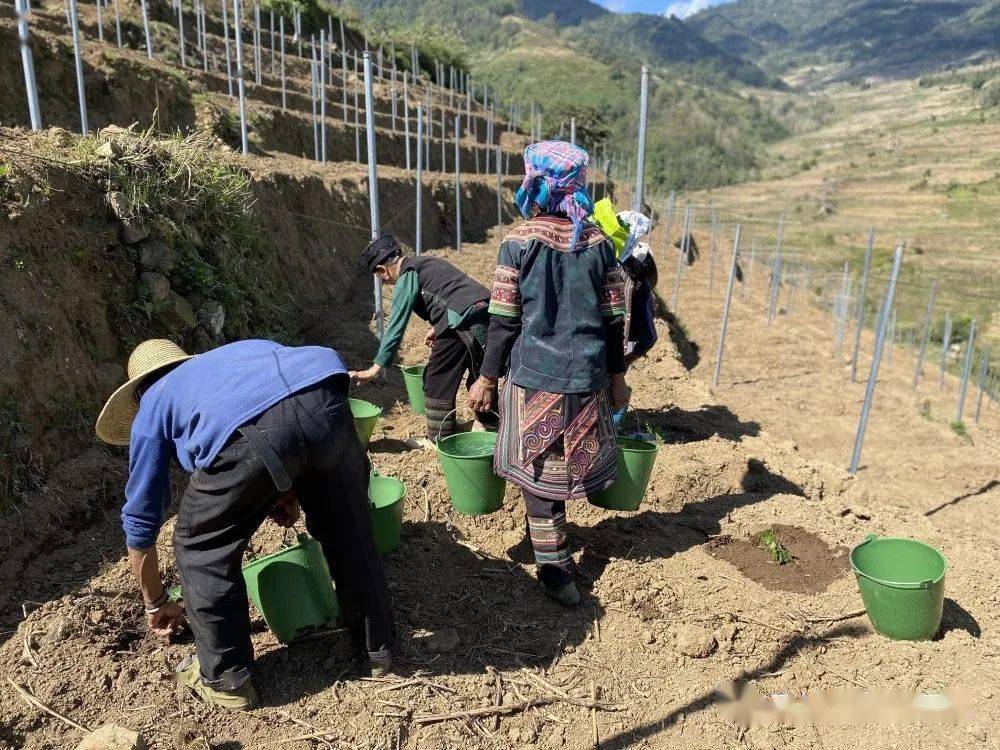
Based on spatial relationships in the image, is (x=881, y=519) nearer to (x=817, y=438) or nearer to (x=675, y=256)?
(x=817, y=438)

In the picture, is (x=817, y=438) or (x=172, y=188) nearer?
(x=172, y=188)

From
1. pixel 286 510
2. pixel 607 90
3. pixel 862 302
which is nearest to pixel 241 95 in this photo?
pixel 286 510

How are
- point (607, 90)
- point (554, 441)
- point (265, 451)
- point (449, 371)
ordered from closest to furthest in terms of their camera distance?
point (265, 451) → point (554, 441) → point (449, 371) → point (607, 90)

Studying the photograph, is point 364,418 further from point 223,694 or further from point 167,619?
point 223,694

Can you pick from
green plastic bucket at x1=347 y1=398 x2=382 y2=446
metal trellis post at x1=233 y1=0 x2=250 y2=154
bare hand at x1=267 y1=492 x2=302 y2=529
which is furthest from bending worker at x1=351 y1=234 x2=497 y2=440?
metal trellis post at x1=233 y1=0 x2=250 y2=154

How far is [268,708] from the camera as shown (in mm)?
2211

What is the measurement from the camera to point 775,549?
10.4ft

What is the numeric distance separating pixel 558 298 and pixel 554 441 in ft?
1.73

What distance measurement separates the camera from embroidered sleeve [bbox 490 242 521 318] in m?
2.57

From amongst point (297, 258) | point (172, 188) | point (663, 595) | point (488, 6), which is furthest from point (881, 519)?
point (488, 6)

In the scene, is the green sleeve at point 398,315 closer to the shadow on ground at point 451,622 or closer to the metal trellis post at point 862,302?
the shadow on ground at point 451,622

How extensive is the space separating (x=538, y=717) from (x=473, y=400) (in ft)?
3.69

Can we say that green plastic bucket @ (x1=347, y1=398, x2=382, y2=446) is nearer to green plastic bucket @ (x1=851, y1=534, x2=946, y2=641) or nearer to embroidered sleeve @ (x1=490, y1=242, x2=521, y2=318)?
embroidered sleeve @ (x1=490, y1=242, x2=521, y2=318)

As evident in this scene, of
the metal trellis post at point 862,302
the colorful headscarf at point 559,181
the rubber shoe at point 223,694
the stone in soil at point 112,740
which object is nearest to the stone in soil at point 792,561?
the colorful headscarf at point 559,181
